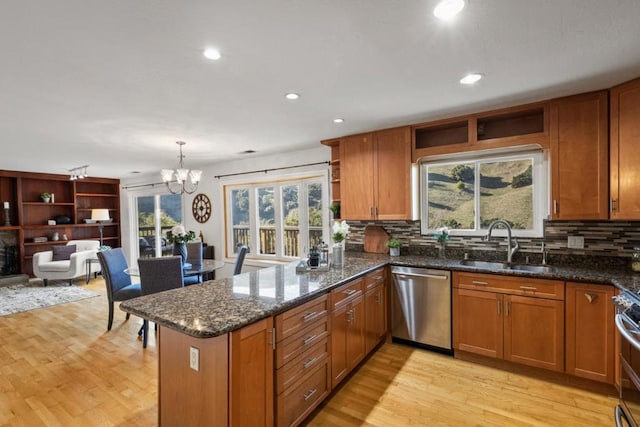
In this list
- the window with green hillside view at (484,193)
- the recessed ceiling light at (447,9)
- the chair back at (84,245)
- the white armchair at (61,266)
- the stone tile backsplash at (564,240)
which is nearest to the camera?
the recessed ceiling light at (447,9)

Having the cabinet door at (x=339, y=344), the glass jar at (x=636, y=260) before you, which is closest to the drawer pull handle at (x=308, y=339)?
the cabinet door at (x=339, y=344)

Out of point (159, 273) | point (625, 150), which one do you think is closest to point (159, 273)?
point (159, 273)

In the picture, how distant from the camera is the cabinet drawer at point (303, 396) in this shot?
179 centimetres

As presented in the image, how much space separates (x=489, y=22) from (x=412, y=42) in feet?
1.26

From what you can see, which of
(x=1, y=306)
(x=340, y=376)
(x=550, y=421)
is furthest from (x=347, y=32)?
(x=1, y=306)

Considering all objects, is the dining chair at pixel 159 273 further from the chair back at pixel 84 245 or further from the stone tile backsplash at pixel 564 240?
the chair back at pixel 84 245

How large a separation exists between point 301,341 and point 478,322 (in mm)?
1766

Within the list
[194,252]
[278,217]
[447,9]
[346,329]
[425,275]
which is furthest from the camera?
[278,217]

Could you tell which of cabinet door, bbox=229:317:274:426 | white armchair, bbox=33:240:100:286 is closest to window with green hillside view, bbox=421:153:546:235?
cabinet door, bbox=229:317:274:426

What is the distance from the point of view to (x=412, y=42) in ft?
5.70

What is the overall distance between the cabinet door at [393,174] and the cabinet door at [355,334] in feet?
3.97

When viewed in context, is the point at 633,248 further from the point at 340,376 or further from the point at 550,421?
the point at 340,376

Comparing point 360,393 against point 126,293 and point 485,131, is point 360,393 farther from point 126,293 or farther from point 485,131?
point 126,293

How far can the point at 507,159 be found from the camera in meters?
3.15
